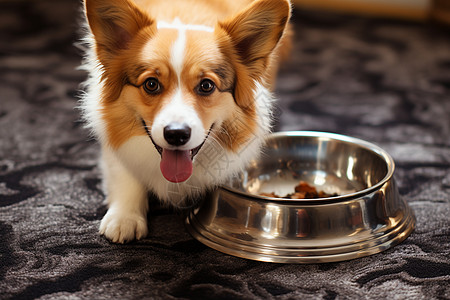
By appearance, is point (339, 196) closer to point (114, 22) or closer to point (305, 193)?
point (305, 193)

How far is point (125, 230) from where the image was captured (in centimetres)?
181

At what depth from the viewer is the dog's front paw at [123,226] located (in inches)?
71.0

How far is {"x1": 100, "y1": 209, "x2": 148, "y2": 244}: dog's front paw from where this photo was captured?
5.92 ft

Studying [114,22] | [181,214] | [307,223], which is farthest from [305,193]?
[114,22]

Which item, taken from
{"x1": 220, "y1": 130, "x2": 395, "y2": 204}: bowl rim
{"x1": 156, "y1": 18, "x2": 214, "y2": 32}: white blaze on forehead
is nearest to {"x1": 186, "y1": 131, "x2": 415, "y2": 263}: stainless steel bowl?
{"x1": 220, "y1": 130, "x2": 395, "y2": 204}: bowl rim

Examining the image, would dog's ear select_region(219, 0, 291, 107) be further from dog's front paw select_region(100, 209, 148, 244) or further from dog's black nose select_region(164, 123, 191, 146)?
dog's front paw select_region(100, 209, 148, 244)

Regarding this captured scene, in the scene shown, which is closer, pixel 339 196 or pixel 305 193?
pixel 339 196

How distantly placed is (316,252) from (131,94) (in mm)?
791

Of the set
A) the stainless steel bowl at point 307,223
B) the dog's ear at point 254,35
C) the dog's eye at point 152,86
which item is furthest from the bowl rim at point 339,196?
the dog's eye at point 152,86

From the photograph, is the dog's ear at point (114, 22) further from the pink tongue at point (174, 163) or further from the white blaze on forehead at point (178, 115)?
the pink tongue at point (174, 163)

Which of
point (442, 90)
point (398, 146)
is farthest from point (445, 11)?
point (398, 146)

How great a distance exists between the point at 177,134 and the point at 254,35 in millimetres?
473

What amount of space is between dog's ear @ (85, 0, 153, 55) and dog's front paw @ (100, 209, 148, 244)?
22.5 inches

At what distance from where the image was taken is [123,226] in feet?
5.97
